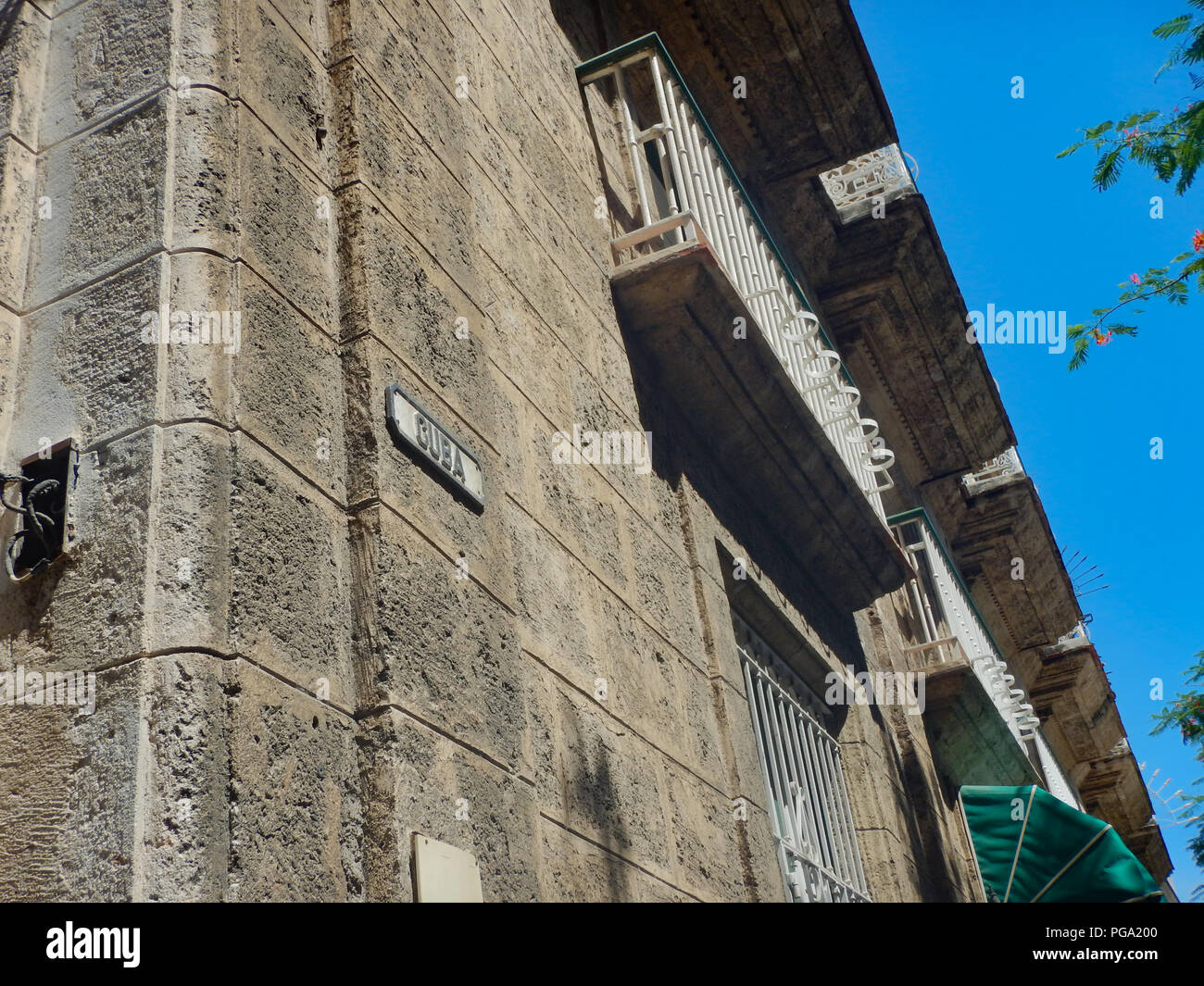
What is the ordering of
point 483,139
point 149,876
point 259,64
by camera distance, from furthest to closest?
point 483,139 < point 259,64 < point 149,876

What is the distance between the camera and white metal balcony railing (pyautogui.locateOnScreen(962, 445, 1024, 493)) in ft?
46.1

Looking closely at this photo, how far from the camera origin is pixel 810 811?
6578 mm

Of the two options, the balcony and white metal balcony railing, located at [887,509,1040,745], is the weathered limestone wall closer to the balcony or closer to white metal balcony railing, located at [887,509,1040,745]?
the balcony

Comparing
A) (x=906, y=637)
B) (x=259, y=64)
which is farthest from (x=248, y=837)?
(x=906, y=637)

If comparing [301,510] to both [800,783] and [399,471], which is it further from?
[800,783]

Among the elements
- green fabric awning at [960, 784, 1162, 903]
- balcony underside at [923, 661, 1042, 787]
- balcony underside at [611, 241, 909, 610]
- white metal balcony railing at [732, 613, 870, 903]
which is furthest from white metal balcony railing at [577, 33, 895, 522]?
balcony underside at [923, 661, 1042, 787]

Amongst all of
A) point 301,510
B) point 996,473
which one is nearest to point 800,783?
point 301,510

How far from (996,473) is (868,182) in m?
4.66

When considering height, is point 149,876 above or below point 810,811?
below

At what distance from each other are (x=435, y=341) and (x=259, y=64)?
2.54 ft

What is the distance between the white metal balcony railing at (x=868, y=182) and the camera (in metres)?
10.3

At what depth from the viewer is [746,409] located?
20.0 feet

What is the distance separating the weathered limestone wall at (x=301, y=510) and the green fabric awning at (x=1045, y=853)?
3.90 meters
